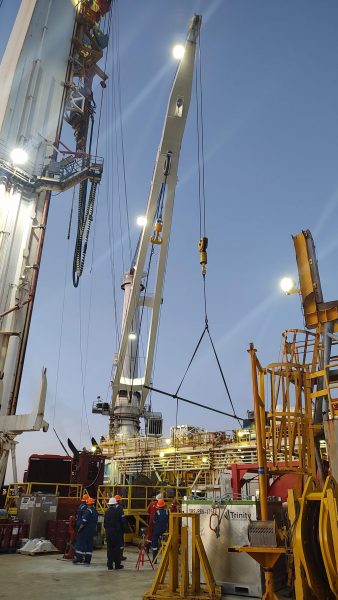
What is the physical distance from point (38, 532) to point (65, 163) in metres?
12.2

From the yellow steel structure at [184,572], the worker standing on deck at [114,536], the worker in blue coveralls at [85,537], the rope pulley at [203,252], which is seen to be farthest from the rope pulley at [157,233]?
the yellow steel structure at [184,572]

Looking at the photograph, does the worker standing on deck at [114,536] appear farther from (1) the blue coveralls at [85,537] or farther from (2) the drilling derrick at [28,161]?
(2) the drilling derrick at [28,161]

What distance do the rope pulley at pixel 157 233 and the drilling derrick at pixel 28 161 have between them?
318 cm

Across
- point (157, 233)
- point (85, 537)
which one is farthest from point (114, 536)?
point (157, 233)

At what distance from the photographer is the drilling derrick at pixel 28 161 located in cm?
1309

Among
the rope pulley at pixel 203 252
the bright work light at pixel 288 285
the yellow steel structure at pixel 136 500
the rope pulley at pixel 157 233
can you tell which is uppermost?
the rope pulley at pixel 157 233

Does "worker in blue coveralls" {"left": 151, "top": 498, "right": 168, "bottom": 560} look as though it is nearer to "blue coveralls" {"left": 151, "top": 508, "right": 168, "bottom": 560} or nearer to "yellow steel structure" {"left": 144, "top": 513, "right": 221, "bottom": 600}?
"blue coveralls" {"left": 151, "top": 508, "right": 168, "bottom": 560}

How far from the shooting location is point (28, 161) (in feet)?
48.5

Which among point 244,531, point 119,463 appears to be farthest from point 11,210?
point 119,463

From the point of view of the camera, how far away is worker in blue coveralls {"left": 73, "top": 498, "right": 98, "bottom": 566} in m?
9.86

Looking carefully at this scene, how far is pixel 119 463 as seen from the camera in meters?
32.5

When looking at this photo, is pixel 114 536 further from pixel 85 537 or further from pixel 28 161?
pixel 28 161

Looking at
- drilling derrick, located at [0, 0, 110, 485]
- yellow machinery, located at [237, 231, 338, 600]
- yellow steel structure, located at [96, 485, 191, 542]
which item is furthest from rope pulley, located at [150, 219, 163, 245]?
yellow steel structure, located at [96, 485, 191, 542]

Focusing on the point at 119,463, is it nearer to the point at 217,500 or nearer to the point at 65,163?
the point at 65,163
